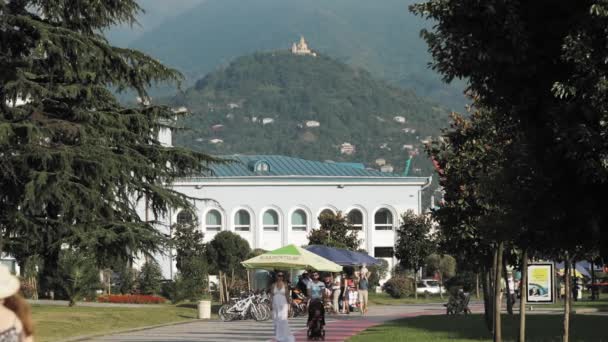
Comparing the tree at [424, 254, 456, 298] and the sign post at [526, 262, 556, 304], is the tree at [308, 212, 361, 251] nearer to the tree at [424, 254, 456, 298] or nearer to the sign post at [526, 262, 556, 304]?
the tree at [424, 254, 456, 298]

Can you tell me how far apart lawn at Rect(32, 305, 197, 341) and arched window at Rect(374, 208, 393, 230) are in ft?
195

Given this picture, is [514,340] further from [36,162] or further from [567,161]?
[36,162]

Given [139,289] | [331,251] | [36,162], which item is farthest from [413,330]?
[139,289]

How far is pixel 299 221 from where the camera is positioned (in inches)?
3885

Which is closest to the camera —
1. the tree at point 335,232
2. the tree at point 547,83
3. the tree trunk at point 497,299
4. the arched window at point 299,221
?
the tree at point 547,83

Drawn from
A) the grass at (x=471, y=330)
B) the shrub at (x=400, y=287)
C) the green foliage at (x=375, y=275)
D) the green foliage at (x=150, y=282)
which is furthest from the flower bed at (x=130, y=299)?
the green foliage at (x=375, y=275)

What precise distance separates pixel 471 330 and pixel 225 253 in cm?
3974

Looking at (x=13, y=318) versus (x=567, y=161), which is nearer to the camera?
(x=13, y=318)

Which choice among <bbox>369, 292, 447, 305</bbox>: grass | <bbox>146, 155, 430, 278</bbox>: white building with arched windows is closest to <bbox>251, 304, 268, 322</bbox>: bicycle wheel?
<bbox>369, 292, 447, 305</bbox>: grass

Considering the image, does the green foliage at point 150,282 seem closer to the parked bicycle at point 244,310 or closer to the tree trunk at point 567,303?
the parked bicycle at point 244,310

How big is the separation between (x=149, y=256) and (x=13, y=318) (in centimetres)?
2868

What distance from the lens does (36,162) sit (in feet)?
105

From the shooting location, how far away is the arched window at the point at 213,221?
319 feet

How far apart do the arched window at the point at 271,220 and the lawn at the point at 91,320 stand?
189 feet
